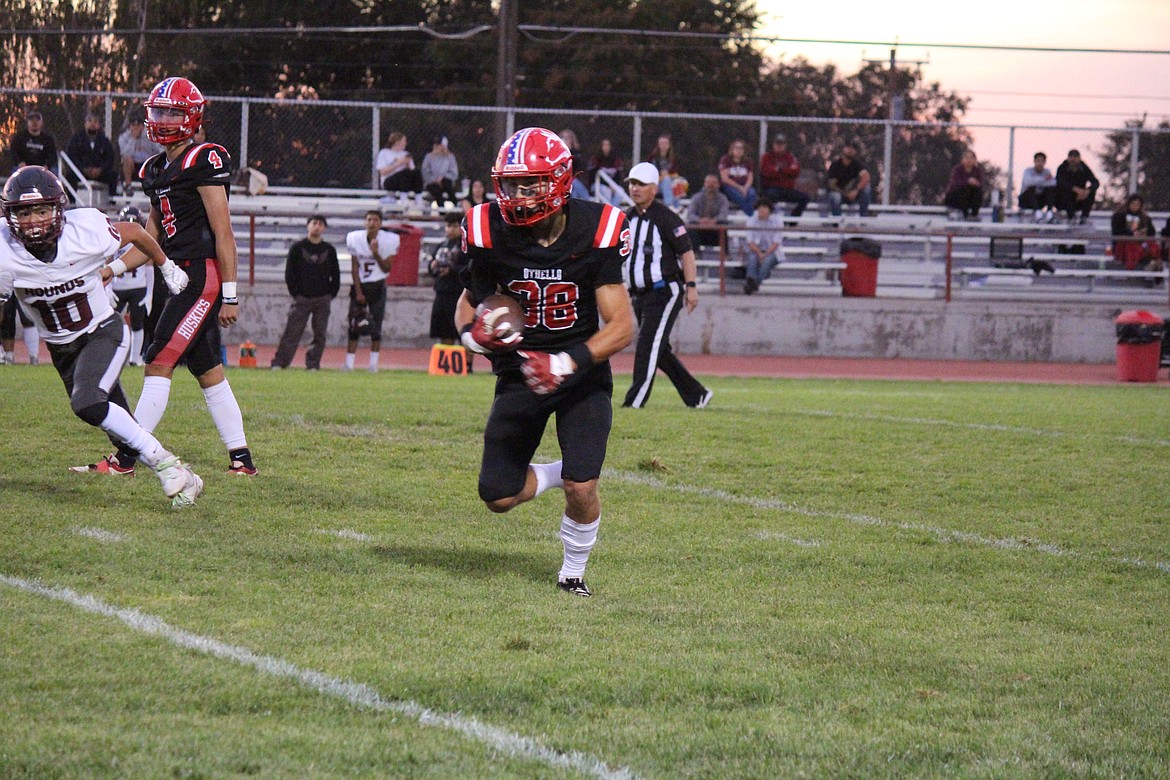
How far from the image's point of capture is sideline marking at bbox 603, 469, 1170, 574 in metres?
6.36

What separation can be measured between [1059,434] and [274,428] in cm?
581

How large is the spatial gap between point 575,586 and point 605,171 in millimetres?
16541

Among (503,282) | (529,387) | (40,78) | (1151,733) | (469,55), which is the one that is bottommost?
(1151,733)

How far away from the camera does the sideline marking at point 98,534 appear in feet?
18.6

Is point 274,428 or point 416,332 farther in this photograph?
point 416,332

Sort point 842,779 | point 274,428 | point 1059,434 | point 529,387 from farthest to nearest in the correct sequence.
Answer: point 1059,434 < point 274,428 < point 529,387 < point 842,779

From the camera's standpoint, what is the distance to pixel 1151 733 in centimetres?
385

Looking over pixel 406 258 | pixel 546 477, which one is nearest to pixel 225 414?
pixel 546 477

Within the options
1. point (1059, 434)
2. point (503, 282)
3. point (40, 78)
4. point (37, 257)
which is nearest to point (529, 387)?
point (503, 282)

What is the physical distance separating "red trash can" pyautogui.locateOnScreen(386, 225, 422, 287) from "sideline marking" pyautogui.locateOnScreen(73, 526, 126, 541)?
14589 mm

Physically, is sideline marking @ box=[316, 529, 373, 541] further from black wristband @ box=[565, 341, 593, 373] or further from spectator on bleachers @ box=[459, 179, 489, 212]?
spectator on bleachers @ box=[459, 179, 489, 212]

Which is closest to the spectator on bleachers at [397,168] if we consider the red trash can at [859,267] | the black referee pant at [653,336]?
the red trash can at [859,267]

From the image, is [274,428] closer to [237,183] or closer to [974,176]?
[237,183]

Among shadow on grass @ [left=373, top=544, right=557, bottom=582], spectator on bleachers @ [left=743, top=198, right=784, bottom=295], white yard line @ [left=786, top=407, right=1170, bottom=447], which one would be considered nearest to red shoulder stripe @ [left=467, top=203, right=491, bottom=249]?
shadow on grass @ [left=373, top=544, right=557, bottom=582]
